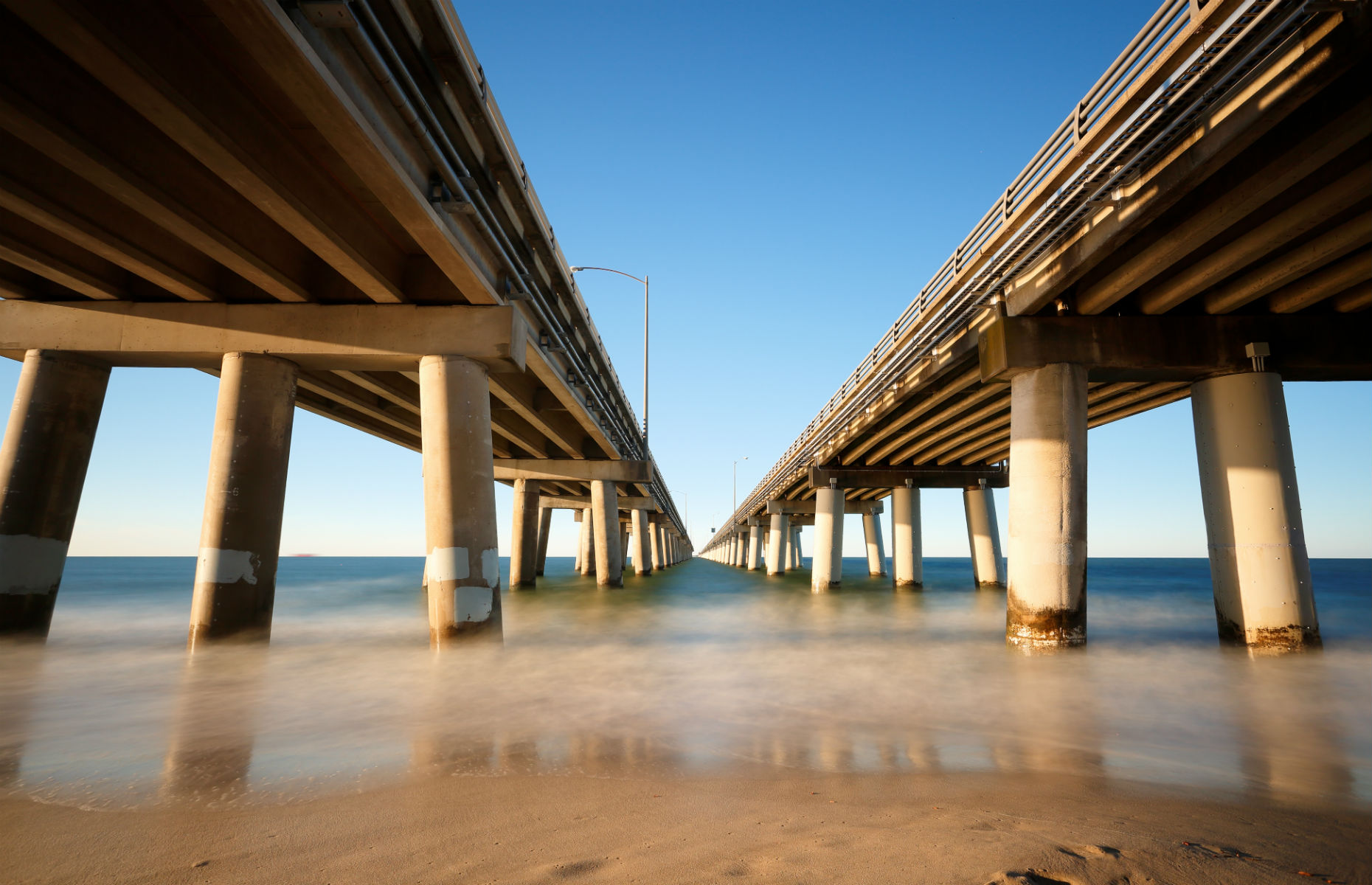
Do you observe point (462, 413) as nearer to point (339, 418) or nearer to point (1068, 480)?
point (1068, 480)

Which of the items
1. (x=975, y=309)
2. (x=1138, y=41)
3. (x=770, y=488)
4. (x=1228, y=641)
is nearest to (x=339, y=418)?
(x=975, y=309)

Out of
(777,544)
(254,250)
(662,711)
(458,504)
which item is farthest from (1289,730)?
(777,544)

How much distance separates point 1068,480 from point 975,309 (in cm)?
381

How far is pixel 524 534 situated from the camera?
33.0 meters

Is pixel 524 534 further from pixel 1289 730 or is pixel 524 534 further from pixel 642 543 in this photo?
pixel 1289 730

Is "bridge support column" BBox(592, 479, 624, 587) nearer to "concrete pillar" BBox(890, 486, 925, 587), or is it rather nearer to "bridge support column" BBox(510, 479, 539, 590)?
"bridge support column" BBox(510, 479, 539, 590)

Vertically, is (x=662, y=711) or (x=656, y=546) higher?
(x=656, y=546)

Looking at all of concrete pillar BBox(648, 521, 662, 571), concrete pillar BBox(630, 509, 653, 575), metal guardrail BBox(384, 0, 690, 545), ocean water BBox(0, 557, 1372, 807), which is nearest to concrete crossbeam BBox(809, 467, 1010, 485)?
metal guardrail BBox(384, 0, 690, 545)

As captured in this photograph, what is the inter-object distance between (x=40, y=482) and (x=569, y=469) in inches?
830

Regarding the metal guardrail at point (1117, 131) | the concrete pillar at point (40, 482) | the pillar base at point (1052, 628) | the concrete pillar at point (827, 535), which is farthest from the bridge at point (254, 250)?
the concrete pillar at point (827, 535)

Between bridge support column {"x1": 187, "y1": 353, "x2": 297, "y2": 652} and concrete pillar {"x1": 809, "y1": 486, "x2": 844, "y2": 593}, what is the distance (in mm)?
Answer: 23962

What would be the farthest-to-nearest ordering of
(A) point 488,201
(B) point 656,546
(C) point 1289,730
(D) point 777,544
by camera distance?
(B) point 656,546 → (D) point 777,544 → (A) point 488,201 → (C) point 1289,730

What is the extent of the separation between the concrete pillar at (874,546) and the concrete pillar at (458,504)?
42035mm

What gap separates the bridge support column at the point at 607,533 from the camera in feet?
108
